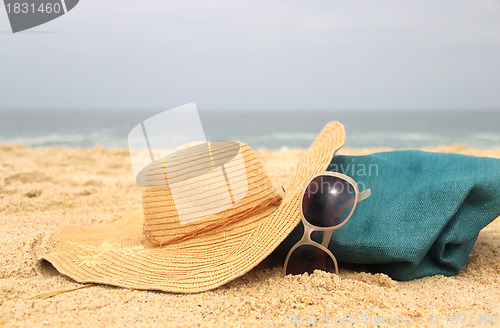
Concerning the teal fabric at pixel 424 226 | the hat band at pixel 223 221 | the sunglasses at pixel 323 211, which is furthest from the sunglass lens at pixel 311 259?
the hat band at pixel 223 221

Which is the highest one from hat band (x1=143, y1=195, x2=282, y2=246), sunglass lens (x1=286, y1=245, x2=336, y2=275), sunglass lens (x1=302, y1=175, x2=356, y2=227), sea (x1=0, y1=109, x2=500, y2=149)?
sunglass lens (x1=302, y1=175, x2=356, y2=227)

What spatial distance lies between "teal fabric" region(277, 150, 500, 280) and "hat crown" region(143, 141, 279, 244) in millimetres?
317

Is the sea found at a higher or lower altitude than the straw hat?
lower

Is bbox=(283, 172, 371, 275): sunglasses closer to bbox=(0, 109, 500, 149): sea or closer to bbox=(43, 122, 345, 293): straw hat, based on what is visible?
bbox=(43, 122, 345, 293): straw hat

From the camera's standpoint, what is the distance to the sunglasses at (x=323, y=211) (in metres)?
1.48

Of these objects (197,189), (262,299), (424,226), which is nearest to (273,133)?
(197,189)

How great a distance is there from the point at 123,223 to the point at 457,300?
192cm

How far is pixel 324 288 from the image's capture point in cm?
139

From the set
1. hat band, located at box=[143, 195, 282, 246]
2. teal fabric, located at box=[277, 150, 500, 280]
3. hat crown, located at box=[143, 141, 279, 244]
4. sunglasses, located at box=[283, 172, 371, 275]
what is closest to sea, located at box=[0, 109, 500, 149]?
hat crown, located at box=[143, 141, 279, 244]

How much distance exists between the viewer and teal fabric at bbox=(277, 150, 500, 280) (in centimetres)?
153

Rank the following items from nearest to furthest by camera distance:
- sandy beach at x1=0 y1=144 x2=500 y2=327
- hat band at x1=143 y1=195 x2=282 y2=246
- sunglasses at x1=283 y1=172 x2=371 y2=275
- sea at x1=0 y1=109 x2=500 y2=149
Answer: sandy beach at x1=0 y1=144 x2=500 y2=327 < sunglasses at x1=283 y1=172 x2=371 y2=275 < hat band at x1=143 y1=195 x2=282 y2=246 < sea at x1=0 y1=109 x2=500 y2=149

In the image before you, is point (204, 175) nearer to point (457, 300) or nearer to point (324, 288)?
point (324, 288)

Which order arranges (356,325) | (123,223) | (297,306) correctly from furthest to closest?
1. (123,223)
2. (297,306)
3. (356,325)

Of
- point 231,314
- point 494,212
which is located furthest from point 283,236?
point 494,212
